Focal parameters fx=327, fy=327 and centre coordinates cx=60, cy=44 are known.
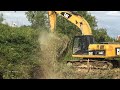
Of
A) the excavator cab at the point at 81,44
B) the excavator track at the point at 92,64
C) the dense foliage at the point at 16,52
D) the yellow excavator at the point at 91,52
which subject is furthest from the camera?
the excavator cab at the point at 81,44

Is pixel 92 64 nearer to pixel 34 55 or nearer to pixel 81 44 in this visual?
pixel 81 44

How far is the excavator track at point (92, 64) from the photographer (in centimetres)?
1114

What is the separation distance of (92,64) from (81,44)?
80 cm

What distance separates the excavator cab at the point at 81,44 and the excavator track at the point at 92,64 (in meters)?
0.34

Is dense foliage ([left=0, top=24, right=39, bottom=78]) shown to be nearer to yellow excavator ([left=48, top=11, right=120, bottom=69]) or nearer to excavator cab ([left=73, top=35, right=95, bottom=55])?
yellow excavator ([left=48, top=11, right=120, bottom=69])

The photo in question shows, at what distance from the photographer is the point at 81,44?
11453mm

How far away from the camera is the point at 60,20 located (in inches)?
1190

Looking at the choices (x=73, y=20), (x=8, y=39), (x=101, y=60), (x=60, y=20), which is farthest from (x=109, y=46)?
(x=60, y=20)

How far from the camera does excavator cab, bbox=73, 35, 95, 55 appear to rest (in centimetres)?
1143

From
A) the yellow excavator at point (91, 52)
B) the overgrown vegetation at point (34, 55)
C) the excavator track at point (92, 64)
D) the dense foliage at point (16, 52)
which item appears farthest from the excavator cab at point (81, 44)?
the dense foliage at point (16, 52)

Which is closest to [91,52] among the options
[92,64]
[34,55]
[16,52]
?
[92,64]

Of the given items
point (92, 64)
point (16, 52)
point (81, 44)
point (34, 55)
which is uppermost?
point (81, 44)

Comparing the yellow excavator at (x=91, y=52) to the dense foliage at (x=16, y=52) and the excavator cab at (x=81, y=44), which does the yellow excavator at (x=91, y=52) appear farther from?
the dense foliage at (x=16, y=52)
